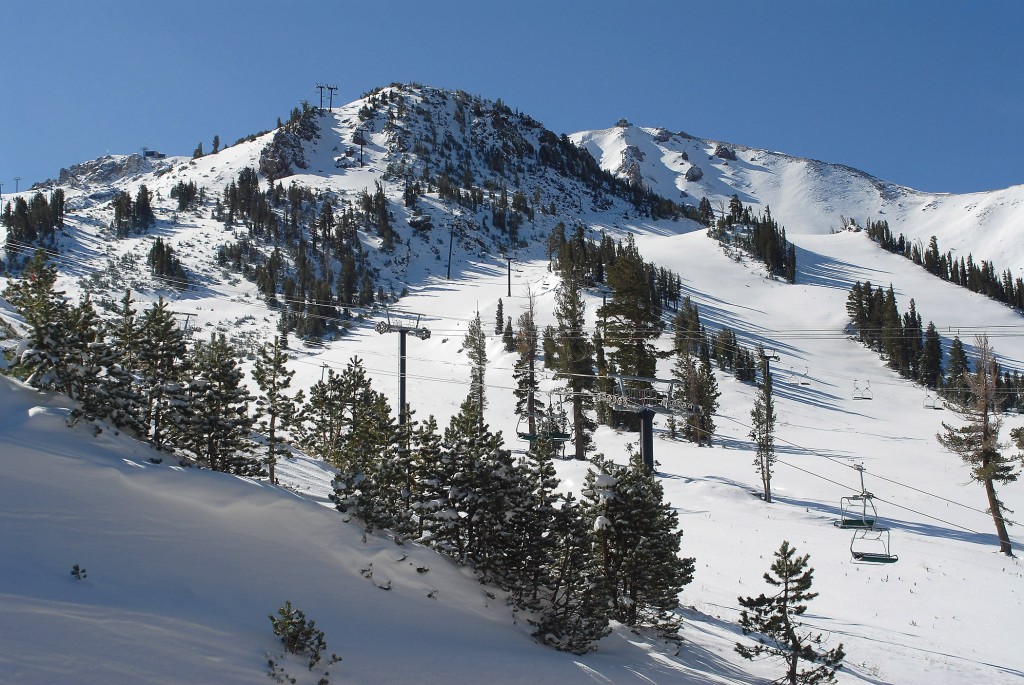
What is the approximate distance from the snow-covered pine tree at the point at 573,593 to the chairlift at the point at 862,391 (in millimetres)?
62552

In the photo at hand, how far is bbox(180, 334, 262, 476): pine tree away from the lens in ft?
71.3

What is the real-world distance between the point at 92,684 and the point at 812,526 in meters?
33.3

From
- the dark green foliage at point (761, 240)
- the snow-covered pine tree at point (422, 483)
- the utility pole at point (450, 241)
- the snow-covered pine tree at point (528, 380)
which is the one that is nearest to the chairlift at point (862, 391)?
the dark green foliage at point (761, 240)

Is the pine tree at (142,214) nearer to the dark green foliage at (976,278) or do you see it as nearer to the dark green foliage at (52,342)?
the dark green foliage at (52,342)

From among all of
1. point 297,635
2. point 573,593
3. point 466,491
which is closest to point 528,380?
point 573,593

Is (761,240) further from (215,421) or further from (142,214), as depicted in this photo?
(215,421)

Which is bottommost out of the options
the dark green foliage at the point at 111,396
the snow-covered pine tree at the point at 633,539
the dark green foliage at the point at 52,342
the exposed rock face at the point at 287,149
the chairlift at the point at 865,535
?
the chairlift at the point at 865,535

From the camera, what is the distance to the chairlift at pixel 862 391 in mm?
71931

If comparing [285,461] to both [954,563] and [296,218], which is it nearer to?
[954,563]

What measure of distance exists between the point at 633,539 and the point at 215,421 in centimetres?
1381

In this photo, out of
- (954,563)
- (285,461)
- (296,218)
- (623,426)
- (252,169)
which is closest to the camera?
(954,563)

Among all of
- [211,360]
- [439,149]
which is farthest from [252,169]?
[211,360]

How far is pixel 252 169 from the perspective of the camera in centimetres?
15825

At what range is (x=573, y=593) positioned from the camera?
18.0 m
